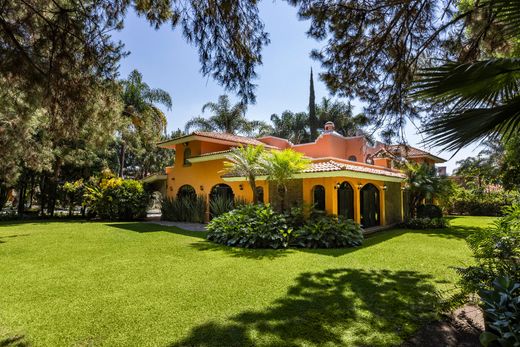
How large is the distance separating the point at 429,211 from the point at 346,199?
7.73m

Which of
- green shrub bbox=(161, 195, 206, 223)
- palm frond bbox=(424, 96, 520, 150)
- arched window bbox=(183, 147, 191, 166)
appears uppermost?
arched window bbox=(183, 147, 191, 166)

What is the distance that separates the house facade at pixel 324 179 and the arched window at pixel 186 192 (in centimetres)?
3

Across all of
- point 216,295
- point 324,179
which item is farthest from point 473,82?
point 324,179

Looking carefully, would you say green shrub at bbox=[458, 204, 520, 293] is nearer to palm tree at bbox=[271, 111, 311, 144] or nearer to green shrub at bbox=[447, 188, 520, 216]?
green shrub at bbox=[447, 188, 520, 216]

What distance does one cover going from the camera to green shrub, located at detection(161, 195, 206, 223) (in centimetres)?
2067

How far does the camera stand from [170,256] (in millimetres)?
9820

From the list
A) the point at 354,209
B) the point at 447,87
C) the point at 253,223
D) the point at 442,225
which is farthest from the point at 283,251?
the point at 442,225

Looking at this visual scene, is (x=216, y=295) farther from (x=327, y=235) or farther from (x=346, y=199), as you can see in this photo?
(x=346, y=199)

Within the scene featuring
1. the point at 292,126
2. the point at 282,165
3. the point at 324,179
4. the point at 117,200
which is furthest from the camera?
the point at 292,126

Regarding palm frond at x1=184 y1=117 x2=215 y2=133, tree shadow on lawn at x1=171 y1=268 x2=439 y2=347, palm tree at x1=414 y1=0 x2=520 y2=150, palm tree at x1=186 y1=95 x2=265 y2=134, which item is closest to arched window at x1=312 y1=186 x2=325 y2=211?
tree shadow on lawn at x1=171 y1=268 x2=439 y2=347

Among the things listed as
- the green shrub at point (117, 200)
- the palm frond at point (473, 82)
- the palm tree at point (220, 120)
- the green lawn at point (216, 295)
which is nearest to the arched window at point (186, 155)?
the green shrub at point (117, 200)

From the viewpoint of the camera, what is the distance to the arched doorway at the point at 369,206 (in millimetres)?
17547

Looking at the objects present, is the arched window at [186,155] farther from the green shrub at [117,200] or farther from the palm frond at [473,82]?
the palm frond at [473,82]

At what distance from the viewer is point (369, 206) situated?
59.4ft
